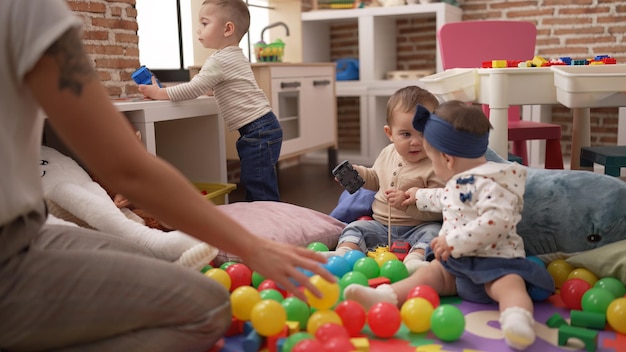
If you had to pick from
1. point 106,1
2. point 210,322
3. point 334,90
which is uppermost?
point 106,1

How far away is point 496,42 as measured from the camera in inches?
137

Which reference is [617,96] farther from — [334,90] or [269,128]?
[334,90]

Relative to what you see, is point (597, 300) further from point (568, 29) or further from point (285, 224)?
point (568, 29)

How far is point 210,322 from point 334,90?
3644mm

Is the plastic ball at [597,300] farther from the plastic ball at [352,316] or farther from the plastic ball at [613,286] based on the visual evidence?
the plastic ball at [352,316]

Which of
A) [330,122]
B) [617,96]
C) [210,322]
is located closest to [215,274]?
[210,322]

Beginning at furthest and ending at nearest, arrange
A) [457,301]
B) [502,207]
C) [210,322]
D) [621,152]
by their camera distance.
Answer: [621,152]
[457,301]
[502,207]
[210,322]

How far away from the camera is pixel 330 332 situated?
145cm

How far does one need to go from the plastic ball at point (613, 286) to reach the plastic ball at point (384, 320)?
1.97 ft

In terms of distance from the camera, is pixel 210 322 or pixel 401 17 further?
pixel 401 17

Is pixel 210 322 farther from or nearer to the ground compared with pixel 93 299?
nearer to the ground

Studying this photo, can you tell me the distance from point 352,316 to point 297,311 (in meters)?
0.14

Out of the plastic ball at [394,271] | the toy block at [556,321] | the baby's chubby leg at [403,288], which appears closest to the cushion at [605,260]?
the toy block at [556,321]

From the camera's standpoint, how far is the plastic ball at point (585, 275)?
6.04ft
